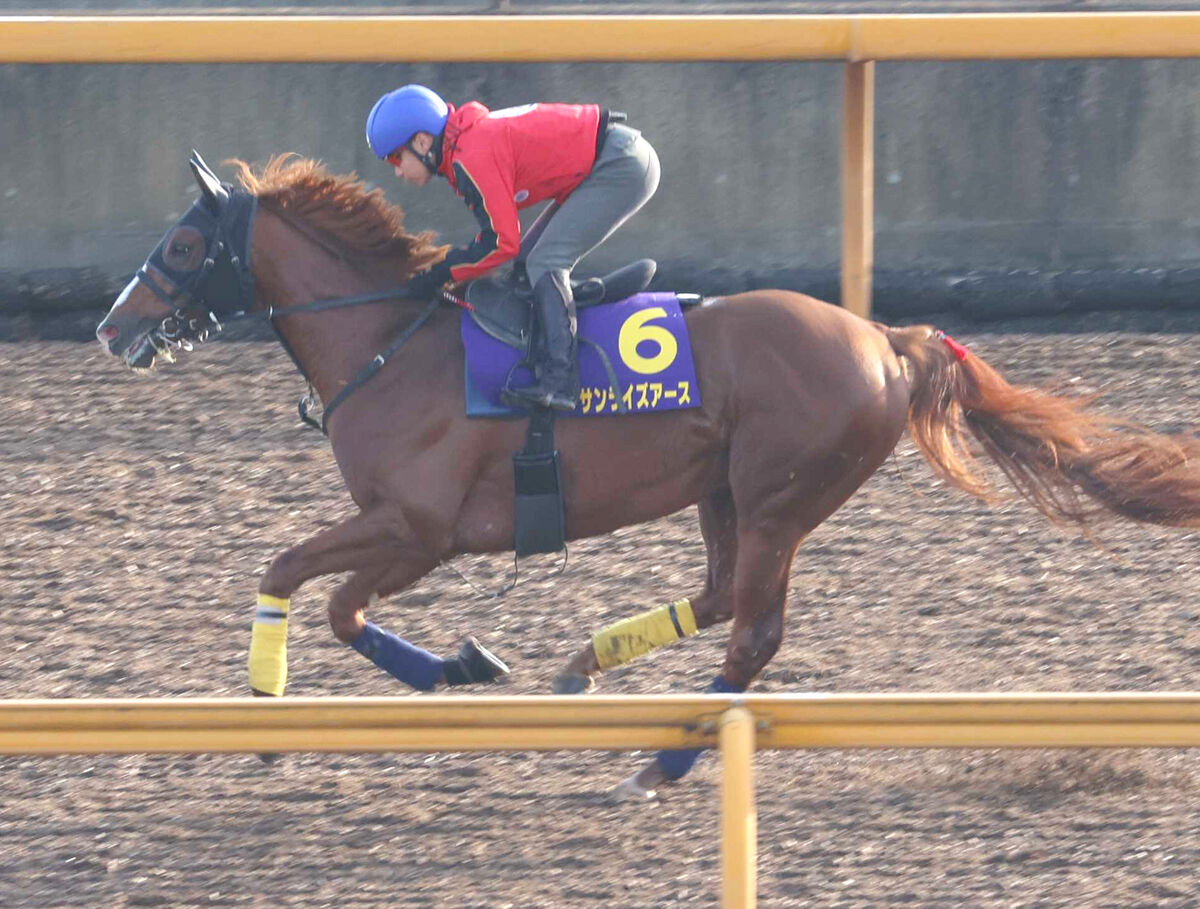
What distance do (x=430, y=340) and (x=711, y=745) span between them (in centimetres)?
218

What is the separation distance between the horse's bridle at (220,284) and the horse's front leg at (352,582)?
341 mm

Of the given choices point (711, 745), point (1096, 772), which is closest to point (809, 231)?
point (1096, 772)

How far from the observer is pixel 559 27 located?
5664mm

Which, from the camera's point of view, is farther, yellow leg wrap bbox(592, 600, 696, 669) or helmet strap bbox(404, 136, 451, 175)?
yellow leg wrap bbox(592, 600, 696, 669)

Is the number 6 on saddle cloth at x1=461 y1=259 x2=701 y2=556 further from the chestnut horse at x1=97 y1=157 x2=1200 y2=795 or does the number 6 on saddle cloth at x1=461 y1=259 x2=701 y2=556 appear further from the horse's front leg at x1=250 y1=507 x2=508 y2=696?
the horse's front leg at x1=250 y1=507 x2=508 y2=696

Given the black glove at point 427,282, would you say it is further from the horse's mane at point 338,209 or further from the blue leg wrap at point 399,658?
the blue leg wrap at point 399,658

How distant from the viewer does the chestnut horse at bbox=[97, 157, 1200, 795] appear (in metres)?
4.71

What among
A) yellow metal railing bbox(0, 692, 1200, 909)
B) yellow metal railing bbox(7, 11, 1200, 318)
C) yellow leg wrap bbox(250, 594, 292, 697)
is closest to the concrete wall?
yellow metal railing bbox(7, 11, 1200, 318)

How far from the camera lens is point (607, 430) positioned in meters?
4.75

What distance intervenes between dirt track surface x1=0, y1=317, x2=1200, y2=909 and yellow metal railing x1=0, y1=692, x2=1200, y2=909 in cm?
112

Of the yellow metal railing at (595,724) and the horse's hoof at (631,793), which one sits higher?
the yellow metal railing at (595,724)

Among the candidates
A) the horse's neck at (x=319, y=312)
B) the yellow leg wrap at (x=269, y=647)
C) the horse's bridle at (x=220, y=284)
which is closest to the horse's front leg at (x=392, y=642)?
the yellow leg wrap at (x=269, y=647)

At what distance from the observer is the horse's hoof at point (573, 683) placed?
4.90 meters

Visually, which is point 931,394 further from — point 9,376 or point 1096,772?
point 9,376
